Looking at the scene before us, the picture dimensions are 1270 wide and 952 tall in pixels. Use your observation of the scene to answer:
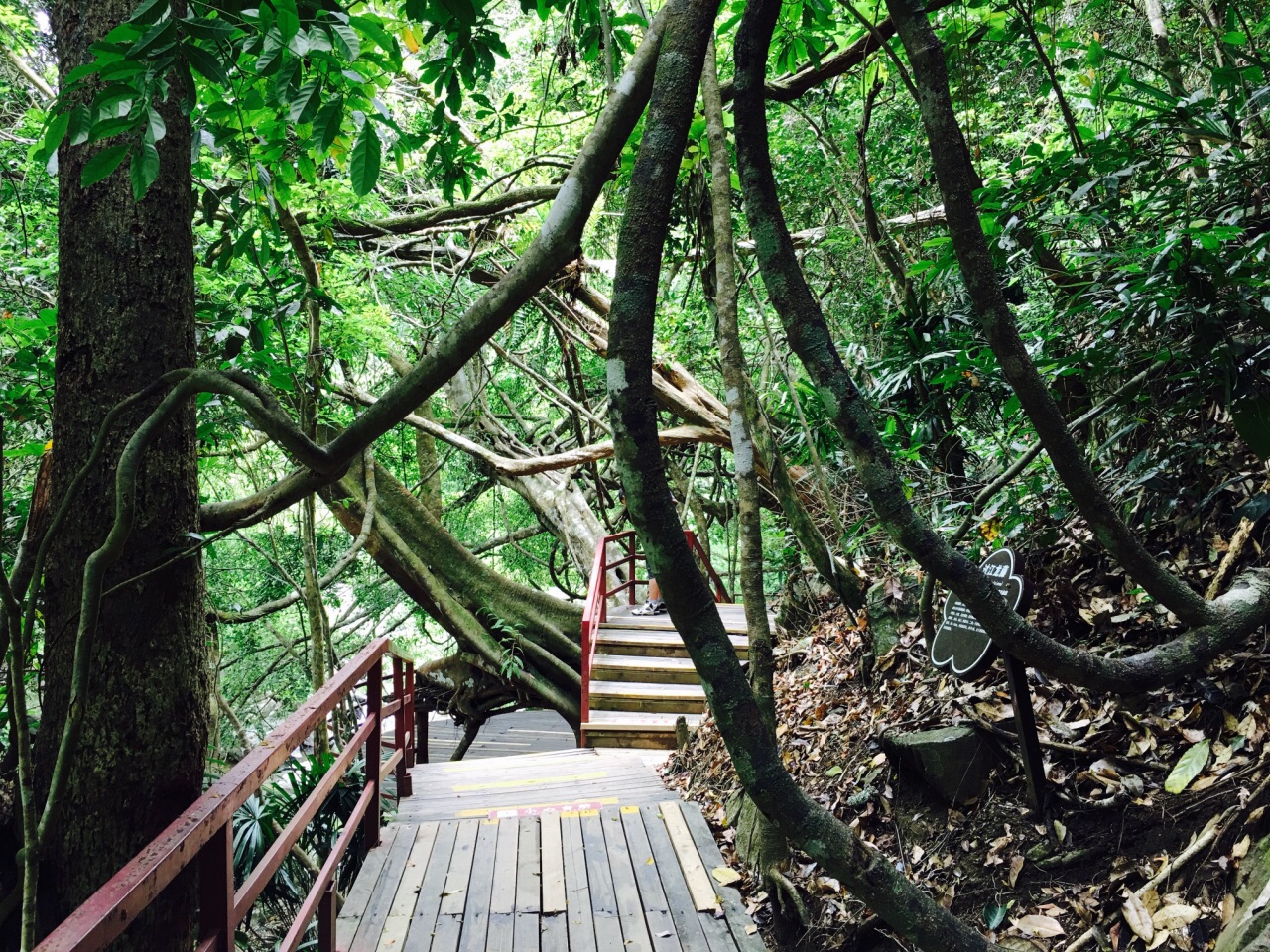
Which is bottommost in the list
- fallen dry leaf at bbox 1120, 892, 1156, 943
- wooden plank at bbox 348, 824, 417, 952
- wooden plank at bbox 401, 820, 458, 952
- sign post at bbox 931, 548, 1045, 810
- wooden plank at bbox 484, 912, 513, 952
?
wooden plank at bbox 484, 912, 513, 952

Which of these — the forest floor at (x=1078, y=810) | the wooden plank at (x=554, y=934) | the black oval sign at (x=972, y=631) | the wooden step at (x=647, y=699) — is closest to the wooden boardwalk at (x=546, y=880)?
the wooden plank at (x=554, y=934)

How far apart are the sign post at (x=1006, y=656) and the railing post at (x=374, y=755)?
104 inches

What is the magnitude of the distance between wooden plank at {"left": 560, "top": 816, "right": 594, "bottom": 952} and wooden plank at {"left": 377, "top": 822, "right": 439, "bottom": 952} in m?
0.65

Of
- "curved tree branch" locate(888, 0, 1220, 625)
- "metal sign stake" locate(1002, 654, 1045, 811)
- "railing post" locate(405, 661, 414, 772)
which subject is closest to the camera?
"curved tree branch" locate(888, 0, 1220, 625)

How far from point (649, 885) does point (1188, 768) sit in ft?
7.17

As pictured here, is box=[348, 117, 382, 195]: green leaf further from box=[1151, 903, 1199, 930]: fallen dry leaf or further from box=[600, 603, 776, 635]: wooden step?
box=[600, 603, 776, 635]: wooden step

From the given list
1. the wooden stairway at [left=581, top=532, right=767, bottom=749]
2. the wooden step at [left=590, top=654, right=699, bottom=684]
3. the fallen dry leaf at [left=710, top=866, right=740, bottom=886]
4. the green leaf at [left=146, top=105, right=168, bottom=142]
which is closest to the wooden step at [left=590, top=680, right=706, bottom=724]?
the wooden stairway at [left=581, top=532, right=767, bottom=749]

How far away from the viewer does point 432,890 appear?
378cm

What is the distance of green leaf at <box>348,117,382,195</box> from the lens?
2.22 meters

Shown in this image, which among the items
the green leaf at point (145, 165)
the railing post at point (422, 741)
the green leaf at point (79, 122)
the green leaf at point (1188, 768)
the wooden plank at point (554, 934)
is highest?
the green leaf at point (79, 122)

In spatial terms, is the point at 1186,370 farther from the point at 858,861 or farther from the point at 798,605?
the point at 798,605

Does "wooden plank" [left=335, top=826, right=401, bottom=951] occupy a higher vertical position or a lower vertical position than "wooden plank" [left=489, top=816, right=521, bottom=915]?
higher

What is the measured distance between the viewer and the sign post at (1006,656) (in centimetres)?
279

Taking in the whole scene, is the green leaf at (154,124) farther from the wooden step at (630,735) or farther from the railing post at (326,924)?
the wooden step at (630,735)
